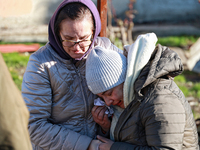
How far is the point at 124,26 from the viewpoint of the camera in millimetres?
7816

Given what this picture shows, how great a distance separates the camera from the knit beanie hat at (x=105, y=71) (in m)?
1.93

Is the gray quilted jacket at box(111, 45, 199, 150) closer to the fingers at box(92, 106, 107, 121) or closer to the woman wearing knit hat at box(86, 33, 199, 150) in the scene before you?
the woman wearing knit hat at box(86, 33, 199, 150)

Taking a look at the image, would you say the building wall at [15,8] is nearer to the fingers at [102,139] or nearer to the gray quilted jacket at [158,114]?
the fingers at [102,139]

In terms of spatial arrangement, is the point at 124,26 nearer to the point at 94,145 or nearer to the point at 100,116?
the point at 100,116

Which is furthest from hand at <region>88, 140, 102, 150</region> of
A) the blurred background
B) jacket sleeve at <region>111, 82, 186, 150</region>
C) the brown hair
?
the blurred background

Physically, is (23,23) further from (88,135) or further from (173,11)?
(88,135)

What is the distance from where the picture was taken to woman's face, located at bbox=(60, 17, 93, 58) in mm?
2020

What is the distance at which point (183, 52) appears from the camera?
6652 mm

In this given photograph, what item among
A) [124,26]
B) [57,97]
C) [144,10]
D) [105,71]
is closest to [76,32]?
[105,71]

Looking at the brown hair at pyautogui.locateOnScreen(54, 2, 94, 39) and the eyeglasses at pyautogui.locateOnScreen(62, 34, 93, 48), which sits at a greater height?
the brown hair at pyautogui.locateOnScreen(54, 2, 94, 39)

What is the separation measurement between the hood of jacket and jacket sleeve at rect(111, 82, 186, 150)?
117 mm

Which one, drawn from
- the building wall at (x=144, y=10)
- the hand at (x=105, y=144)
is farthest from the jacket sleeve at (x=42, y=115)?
the building wall at (x=144, y=10)

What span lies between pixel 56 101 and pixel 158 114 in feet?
3.09

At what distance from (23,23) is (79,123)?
6.71 meters
